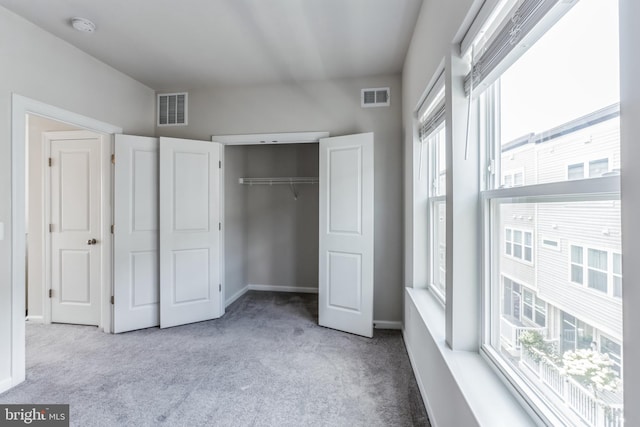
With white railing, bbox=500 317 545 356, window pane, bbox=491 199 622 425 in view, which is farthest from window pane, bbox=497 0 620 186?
white railing, bbox=500 317 545 356

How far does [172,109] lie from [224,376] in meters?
3.09

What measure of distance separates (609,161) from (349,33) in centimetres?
224

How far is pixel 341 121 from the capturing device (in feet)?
10.7

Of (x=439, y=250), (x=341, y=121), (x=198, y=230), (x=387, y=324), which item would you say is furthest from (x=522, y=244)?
(x=198, y=230)

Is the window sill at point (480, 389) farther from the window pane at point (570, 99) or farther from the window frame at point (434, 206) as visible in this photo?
the window pane at point (570, 99)

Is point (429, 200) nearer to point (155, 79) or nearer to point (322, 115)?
point (322, 115)

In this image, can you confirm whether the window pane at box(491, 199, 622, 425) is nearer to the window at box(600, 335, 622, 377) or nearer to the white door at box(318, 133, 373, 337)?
the window at box(600, 335, 622, 377)

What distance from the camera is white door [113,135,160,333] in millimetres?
3037

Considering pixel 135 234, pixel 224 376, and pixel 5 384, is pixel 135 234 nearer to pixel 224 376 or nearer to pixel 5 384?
pixel 5 384

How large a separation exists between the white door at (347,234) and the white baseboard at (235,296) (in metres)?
1.44

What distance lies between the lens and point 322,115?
10.8ft

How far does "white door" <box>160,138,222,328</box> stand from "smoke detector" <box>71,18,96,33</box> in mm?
1076

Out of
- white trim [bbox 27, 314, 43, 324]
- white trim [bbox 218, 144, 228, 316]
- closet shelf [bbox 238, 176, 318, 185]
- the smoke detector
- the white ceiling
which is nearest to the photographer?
the white ceiling

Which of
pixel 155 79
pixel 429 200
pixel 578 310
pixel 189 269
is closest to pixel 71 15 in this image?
pixel 155 79
